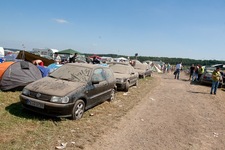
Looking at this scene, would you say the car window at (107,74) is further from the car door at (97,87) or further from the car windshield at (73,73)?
the car windshield at (73,73)

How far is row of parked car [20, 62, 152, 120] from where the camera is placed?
5566 mm

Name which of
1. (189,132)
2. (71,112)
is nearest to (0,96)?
(71,112)

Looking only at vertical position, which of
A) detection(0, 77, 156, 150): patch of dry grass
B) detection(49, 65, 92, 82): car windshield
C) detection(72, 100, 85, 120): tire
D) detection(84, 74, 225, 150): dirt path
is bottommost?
detection(84, 74, 225, 150): dirt path

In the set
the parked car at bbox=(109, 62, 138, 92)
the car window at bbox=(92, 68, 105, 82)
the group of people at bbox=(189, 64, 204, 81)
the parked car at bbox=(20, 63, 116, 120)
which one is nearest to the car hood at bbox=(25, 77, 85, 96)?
the parked car at bbox=(20, 63, 116, 120)

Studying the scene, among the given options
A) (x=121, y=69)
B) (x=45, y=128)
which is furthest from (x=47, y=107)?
(x=121, y=69)

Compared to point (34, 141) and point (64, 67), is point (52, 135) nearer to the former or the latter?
point (34, 141)

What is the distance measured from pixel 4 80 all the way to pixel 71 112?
4059mm

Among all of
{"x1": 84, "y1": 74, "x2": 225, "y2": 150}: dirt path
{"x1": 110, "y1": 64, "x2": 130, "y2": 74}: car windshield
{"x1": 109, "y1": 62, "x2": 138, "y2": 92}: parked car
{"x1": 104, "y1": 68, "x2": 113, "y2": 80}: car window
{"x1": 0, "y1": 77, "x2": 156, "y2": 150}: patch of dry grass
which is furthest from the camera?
{"x1": 110, "y1": 64, "x2": 130, "y2": 74}: car windshield

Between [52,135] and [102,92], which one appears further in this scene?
[102,92]

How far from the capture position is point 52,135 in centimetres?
488

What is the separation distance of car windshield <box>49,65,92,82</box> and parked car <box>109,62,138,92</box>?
4.15m

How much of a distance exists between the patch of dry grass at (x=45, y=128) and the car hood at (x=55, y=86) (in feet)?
2.50

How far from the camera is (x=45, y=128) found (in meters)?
5.19

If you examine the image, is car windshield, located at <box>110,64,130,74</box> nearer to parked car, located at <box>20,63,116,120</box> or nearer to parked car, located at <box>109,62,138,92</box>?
parked car, located at <box>109,62,138,92</box>
